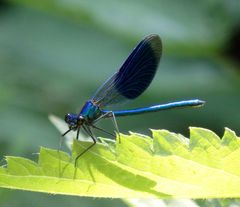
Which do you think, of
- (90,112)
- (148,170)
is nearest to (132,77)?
(90,112)

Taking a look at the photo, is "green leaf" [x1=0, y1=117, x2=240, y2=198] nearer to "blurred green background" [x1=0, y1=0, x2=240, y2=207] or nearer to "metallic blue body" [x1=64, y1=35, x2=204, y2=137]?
"metallic blue body" [x1=64, y1=35, x2=204, y2=137]

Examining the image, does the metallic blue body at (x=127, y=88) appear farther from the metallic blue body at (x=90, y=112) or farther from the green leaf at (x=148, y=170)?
the green leaf at (x=148, y=170)

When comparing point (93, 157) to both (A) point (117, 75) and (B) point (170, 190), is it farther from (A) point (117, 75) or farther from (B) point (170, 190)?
(A) point (117, 75)

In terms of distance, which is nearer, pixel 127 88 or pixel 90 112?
pixel 90 112

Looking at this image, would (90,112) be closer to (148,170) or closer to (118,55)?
(148,170)

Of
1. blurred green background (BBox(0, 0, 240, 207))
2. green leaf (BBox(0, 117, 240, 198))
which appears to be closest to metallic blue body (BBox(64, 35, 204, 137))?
green leaf (BBox(0, 117, 240, 198))

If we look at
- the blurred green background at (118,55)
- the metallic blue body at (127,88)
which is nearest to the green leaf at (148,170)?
the metallic blue body at (127,88)
